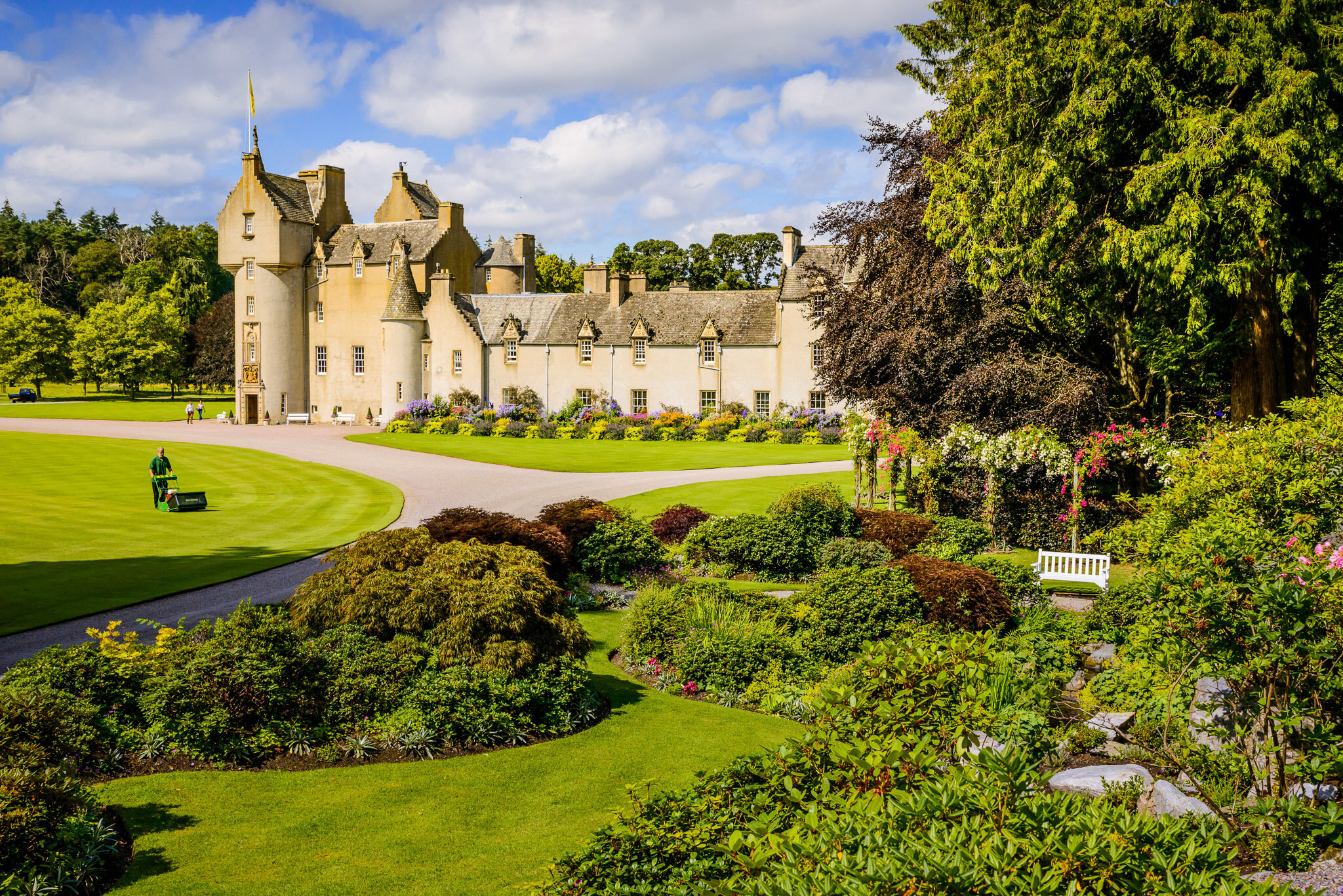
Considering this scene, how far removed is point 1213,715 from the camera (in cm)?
686

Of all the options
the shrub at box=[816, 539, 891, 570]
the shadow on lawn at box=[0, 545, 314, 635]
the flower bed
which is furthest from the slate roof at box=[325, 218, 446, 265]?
the shrub at box=[816, 539, 891, 570]

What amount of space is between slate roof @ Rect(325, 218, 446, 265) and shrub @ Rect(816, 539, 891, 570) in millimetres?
42354

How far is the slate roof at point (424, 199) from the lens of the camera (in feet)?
184

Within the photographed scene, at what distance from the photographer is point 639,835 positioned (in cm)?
468

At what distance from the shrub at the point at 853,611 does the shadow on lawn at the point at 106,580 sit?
29.9 ft

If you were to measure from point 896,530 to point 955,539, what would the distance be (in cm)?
118

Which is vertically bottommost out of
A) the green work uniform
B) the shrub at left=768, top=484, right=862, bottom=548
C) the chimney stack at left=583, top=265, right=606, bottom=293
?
the shrub at left=768, top=484, right=862, bottom=548

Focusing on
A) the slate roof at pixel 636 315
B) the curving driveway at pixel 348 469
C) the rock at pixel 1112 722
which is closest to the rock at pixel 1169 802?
the rock at pixel 1112 722

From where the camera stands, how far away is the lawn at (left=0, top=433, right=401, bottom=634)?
45.9ft

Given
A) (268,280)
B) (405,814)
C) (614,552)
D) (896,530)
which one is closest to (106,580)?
(614,552)

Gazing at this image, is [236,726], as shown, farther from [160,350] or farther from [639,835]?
[160,350]

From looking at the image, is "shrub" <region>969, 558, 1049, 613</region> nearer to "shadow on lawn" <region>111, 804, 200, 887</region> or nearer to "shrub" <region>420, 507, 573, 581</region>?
"shrub" <region>420, 507, 573, 581</region>

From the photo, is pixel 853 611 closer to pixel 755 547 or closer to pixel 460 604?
pixel 460 604

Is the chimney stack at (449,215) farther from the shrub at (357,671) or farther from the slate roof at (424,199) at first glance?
the shrub at (357,671)
